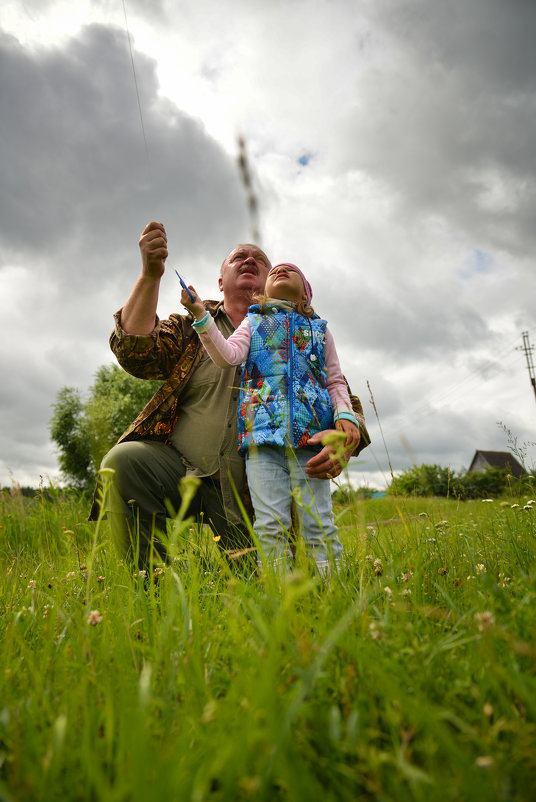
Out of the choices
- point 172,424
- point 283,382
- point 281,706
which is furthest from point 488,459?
point 281,706

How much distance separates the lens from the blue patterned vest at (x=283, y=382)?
9.74ft

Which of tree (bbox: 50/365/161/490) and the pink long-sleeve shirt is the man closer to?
the pink long-sleeve shirt

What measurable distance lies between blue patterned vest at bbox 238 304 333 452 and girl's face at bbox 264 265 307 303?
110 millimetres

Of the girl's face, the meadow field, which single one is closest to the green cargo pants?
the girl's face

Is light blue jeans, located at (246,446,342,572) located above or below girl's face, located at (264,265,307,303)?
below

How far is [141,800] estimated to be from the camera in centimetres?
64

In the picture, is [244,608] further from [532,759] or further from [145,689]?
[532,759]

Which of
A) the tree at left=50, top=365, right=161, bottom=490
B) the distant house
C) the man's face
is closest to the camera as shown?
the man's face

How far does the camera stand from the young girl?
279 centimetres

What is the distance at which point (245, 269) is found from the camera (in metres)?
4.27

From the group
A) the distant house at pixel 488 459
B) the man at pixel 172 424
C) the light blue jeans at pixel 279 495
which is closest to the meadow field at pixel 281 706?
the light blue jeans at pixel 279 495

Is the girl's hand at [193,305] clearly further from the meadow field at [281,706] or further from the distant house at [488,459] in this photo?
the distant house at [488,459]

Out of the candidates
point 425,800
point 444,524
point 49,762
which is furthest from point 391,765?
point 444,524

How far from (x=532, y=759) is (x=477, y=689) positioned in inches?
7.9
